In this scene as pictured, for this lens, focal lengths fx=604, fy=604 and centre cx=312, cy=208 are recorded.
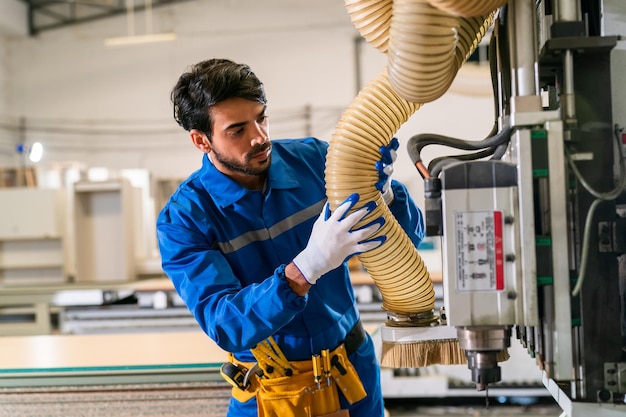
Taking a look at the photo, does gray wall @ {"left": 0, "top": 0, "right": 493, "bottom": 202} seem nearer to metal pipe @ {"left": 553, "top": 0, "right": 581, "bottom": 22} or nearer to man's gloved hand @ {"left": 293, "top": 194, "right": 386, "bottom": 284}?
man's gloved hand @ {"left": 293, "top": 194, "right": 386, "bottom": 284}

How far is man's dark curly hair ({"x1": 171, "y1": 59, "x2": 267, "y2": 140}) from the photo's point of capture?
5.01ft

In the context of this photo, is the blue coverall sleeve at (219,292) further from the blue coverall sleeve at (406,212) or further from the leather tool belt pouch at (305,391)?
the blue coverall sleeve at (406,212)

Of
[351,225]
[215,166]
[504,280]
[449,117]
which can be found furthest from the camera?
[449,117]

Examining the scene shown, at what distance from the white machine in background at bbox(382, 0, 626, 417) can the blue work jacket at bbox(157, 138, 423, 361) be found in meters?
0.55

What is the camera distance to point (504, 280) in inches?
37.6

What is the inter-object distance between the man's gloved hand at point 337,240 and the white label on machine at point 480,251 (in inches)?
10.9

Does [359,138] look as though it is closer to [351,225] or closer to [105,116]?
[351,225]

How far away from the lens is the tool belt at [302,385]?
1511mm

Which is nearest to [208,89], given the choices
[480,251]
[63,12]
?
[480,251]

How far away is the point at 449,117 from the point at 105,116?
3.96m

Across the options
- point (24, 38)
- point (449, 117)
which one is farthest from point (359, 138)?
point (24, 38)

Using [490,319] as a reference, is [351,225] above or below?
above

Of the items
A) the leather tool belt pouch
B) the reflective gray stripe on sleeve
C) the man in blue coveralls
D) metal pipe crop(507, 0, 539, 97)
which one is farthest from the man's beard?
metal pipe crop(507, 0, 539, 97)

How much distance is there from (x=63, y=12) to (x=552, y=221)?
7601mm
